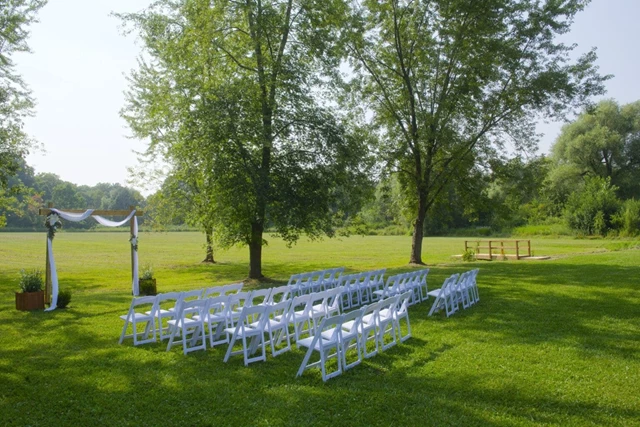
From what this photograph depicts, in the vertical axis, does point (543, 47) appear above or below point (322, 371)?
above

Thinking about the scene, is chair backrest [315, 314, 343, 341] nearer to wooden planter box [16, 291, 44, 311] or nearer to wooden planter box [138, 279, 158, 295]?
wooden planter box [16, 291, 44, 311]

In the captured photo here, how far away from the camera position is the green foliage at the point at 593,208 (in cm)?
4144

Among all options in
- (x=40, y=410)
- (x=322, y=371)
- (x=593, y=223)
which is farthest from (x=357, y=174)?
(x=593, y=223)

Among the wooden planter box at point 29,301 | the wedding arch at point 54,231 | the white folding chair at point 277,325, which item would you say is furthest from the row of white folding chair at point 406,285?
the wooden planter box at point 29,301

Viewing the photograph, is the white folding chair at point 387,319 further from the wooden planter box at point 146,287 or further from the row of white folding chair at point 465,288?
the wooden planter box at point 146,287

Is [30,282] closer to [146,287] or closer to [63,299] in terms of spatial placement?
[63,299]

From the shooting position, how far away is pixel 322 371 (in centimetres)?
538

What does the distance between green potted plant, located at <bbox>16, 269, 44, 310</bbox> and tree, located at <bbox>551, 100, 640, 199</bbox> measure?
48553 mm

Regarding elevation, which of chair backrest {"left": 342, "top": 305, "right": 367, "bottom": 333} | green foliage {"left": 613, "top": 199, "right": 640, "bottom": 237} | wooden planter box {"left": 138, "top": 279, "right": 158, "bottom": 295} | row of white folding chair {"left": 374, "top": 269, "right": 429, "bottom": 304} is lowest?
wooden planter box {"left": 138, "top": 279, "right": 158, "bottom": 295}

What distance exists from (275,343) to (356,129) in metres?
13.1

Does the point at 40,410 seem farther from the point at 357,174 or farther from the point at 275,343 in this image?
the point at 357,174

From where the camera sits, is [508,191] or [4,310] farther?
[508,191]

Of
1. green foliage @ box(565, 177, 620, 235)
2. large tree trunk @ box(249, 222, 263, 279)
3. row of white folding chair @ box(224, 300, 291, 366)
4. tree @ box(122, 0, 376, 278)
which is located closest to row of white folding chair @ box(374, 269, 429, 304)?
row of white folding chair @ box(224, 300, 291, 366)

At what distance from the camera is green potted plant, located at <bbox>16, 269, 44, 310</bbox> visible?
10.8m
